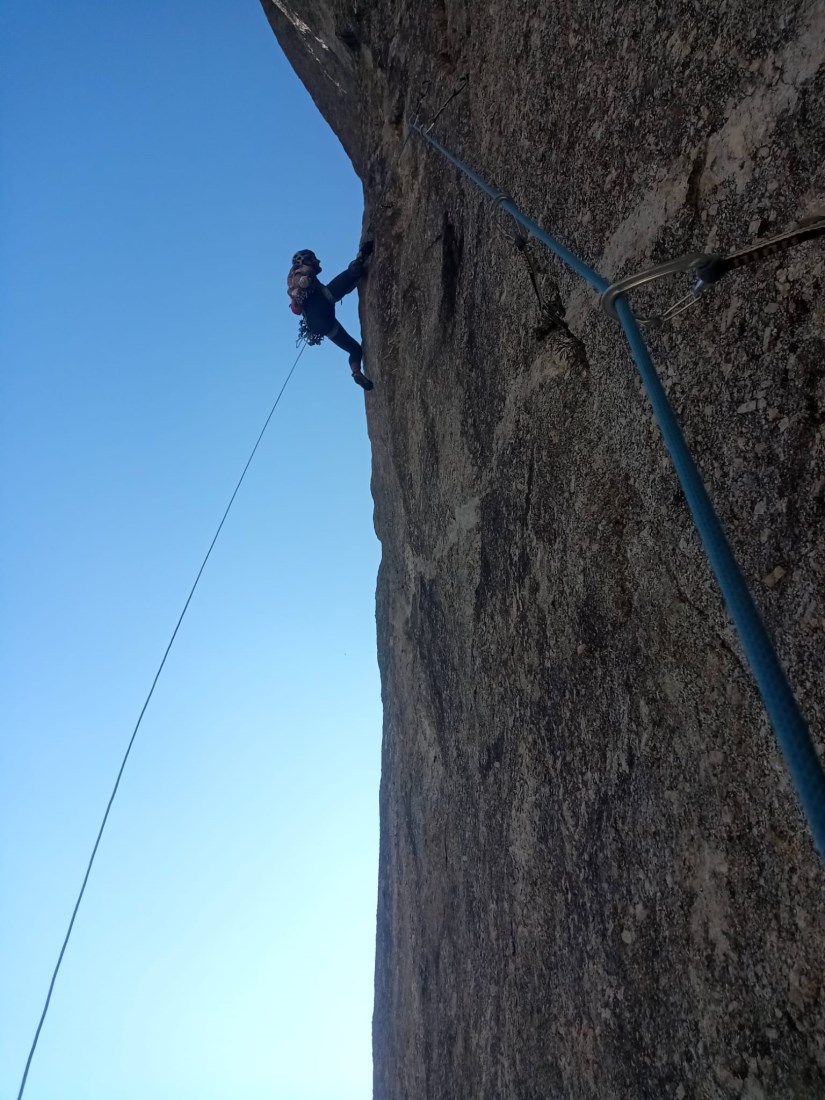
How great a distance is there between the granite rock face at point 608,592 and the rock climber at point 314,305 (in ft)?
8.62

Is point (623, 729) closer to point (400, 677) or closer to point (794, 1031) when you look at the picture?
point (794, 1031)

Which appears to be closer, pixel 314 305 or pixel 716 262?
pixel 716 262

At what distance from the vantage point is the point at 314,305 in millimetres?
8008

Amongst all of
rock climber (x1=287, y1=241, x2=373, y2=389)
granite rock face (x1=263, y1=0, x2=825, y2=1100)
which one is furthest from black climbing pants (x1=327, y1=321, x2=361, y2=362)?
granite rock face (x1=263, y1=0, x2=825, y2=1100)

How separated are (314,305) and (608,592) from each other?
5857 millimetres

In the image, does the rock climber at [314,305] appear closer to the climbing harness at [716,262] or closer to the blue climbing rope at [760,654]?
the climbing harness at [716,262]

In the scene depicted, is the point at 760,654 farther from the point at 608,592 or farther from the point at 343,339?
the point at 343,339

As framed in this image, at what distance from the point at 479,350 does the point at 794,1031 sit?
11.8 ft

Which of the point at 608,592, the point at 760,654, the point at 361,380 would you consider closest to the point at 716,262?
the point at 760,654

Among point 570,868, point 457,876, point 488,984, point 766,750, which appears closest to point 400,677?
point 457,876

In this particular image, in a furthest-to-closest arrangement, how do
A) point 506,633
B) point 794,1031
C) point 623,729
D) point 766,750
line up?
point 506,633 < point 623,729 < point 766,750 < point 794,1031

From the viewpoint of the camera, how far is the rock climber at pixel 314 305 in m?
7.98

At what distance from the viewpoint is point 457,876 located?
427cm

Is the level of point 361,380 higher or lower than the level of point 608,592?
higher
